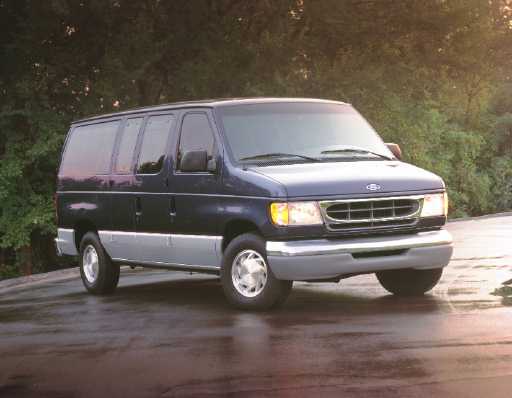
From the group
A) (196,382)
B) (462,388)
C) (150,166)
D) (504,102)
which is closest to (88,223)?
(150,166)

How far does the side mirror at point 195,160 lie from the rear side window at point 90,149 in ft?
7.72

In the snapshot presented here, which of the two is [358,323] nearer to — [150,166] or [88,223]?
[150,166]

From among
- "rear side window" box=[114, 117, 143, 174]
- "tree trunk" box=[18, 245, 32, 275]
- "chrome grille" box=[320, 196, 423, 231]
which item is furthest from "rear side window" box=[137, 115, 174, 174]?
"tree trunk" box=[18, 245, 32, 275]

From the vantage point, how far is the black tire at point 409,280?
43.5 ft

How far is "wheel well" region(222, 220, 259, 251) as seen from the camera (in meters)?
12.6

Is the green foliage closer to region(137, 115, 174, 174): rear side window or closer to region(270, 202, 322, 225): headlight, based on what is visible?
region(137, 115, 174, 174): rear side window

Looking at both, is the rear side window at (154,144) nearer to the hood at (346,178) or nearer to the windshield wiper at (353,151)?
the hood at (346,178)

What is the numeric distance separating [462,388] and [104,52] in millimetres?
21328

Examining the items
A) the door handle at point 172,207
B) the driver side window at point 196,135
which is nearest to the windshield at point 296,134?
the driver side window at point 196,135

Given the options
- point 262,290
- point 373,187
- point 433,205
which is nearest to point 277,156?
point 373,187

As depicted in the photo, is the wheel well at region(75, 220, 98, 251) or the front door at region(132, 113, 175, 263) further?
the wheel well at region(75, 220, 98, 251)

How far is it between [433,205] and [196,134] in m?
2.67

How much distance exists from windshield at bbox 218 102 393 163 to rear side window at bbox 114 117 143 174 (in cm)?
171

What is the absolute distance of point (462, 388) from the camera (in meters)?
7.91
